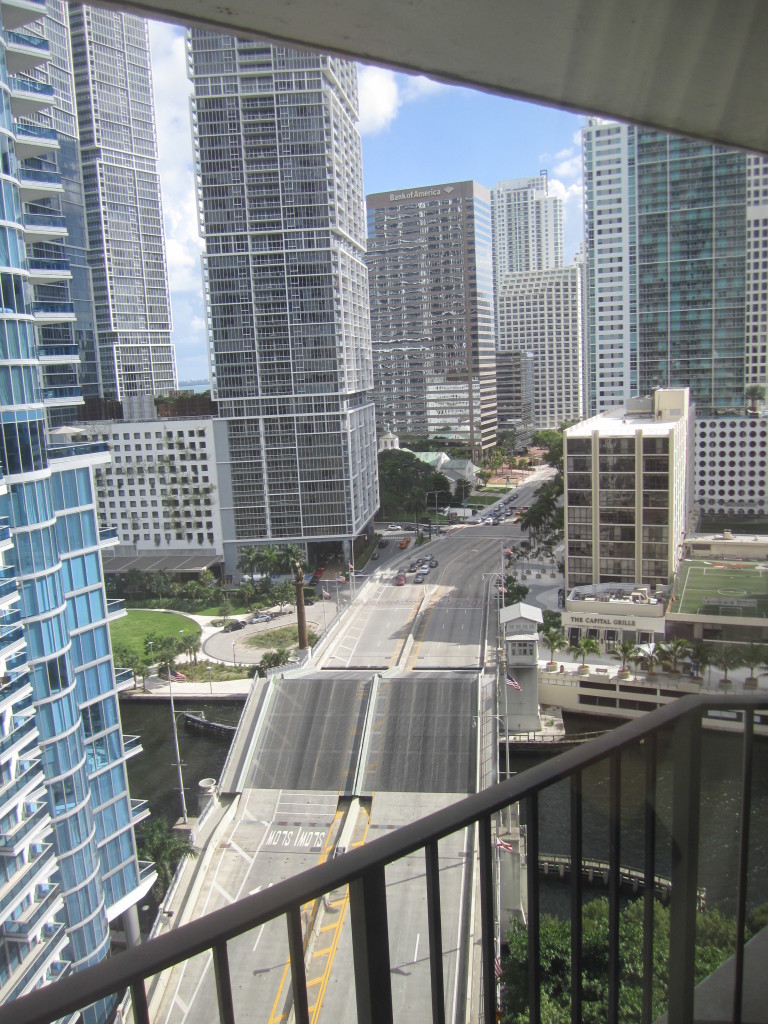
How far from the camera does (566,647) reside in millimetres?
8367

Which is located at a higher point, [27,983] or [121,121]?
[121,121]

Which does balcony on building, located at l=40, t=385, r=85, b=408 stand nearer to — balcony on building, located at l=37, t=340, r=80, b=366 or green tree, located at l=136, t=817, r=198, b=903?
balcony on building, located at l=37, t=340, r=80, b=366

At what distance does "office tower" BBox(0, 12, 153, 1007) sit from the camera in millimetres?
2941

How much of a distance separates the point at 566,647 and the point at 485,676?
1505 millimetres

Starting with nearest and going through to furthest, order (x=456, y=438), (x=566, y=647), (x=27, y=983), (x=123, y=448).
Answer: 1. (x=27, y=983)
2. (x=566, y=647)
3. (x=123, y=448)
4. (x=456, y=438)

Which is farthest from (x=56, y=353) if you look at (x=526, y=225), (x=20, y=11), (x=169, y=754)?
(x=526, y=225)

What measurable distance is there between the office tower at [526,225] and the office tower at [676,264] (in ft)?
57.3

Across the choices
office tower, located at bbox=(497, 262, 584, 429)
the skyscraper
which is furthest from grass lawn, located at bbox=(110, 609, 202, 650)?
office tower, located at bbox=(497, 262, 584, 429)

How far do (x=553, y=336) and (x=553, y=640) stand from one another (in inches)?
711

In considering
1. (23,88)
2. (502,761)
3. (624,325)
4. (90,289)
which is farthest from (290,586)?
(90,289)

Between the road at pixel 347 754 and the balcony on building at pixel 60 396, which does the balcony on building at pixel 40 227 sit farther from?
the road at pixel 347 754

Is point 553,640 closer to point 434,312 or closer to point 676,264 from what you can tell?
point 676,264

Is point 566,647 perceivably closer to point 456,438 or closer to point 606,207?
point 606,207

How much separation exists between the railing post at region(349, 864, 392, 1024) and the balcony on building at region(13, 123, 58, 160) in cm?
315
